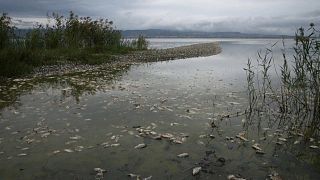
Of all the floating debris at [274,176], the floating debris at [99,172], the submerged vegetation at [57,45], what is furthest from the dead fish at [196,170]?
the submerged vegetation at [57,45]

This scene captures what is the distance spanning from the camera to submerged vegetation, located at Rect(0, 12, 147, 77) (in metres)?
22.1

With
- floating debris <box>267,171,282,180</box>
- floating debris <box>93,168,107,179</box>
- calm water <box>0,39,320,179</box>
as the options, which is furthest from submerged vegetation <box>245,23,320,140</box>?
floating debris <box>93,168,107,179</box>

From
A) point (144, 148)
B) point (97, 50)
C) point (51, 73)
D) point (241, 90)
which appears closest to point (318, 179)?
point (144, 148)

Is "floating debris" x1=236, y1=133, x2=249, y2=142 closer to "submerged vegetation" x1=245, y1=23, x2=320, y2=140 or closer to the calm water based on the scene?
the calm water

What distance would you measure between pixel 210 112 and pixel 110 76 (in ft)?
35.8

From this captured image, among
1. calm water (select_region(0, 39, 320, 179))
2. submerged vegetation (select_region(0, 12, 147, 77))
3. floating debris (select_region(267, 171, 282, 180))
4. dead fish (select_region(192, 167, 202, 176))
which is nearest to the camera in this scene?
floating debris (select_region(267, 171, 282, 180))

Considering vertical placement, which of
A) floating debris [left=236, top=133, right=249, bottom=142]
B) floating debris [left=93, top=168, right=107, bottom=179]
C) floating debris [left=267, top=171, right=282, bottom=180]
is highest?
floating debris [left=236, top=133, right=249, bottom=142]

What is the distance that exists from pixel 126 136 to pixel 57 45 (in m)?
26.0

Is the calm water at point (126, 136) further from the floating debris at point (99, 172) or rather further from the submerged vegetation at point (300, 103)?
the submerged vegetation at point (300, 103)

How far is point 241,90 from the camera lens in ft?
57.0

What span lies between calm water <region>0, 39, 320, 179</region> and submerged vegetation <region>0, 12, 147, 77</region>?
202 inches

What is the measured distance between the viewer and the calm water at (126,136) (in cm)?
782

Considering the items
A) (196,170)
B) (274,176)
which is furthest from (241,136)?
(196,170)

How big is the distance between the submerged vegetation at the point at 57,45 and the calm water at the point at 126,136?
5.13 meters
